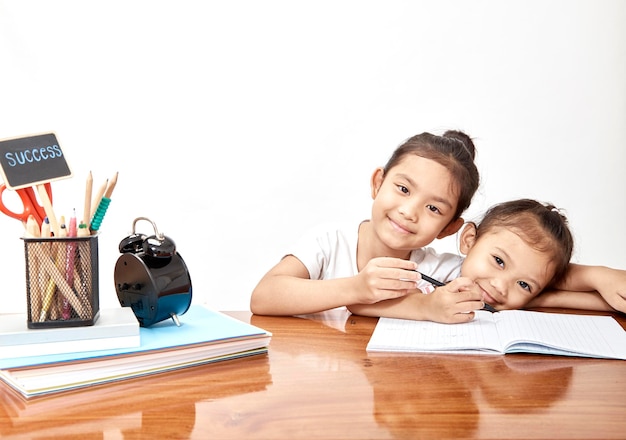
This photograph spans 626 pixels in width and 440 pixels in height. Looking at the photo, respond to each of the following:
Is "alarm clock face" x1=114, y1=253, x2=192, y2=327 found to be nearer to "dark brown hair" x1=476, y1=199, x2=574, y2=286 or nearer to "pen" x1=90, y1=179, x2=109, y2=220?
"pen" x1=90, y1=179, x2=109, y2=220

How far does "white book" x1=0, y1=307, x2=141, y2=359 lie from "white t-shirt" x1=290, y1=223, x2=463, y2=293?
67 cm

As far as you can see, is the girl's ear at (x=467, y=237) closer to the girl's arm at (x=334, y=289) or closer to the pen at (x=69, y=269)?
the girl's arm at (x=334, y=289)

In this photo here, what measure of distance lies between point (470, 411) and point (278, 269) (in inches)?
26.9

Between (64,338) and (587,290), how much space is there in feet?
3.38

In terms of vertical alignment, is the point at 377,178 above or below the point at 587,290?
above

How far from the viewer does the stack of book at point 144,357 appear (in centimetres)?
77

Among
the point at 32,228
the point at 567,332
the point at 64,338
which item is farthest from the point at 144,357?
the point at 567,332

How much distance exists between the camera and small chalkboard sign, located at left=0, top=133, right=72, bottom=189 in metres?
0.83

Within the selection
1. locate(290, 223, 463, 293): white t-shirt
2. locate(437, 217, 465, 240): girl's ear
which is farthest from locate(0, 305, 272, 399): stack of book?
locate(437, 217, 465, 240): girl's ear

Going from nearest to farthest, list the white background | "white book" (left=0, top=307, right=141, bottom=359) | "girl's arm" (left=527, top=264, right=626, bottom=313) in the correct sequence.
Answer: "white book" (left=0, top=307, right=141, bottom=359), "girl's arm" (left=527, top=264, right=626, bottom=313), the white background

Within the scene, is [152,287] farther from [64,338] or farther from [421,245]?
[421,245]

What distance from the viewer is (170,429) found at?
68 cm

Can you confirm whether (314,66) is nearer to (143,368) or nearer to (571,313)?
(571,313)

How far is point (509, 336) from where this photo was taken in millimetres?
1032
